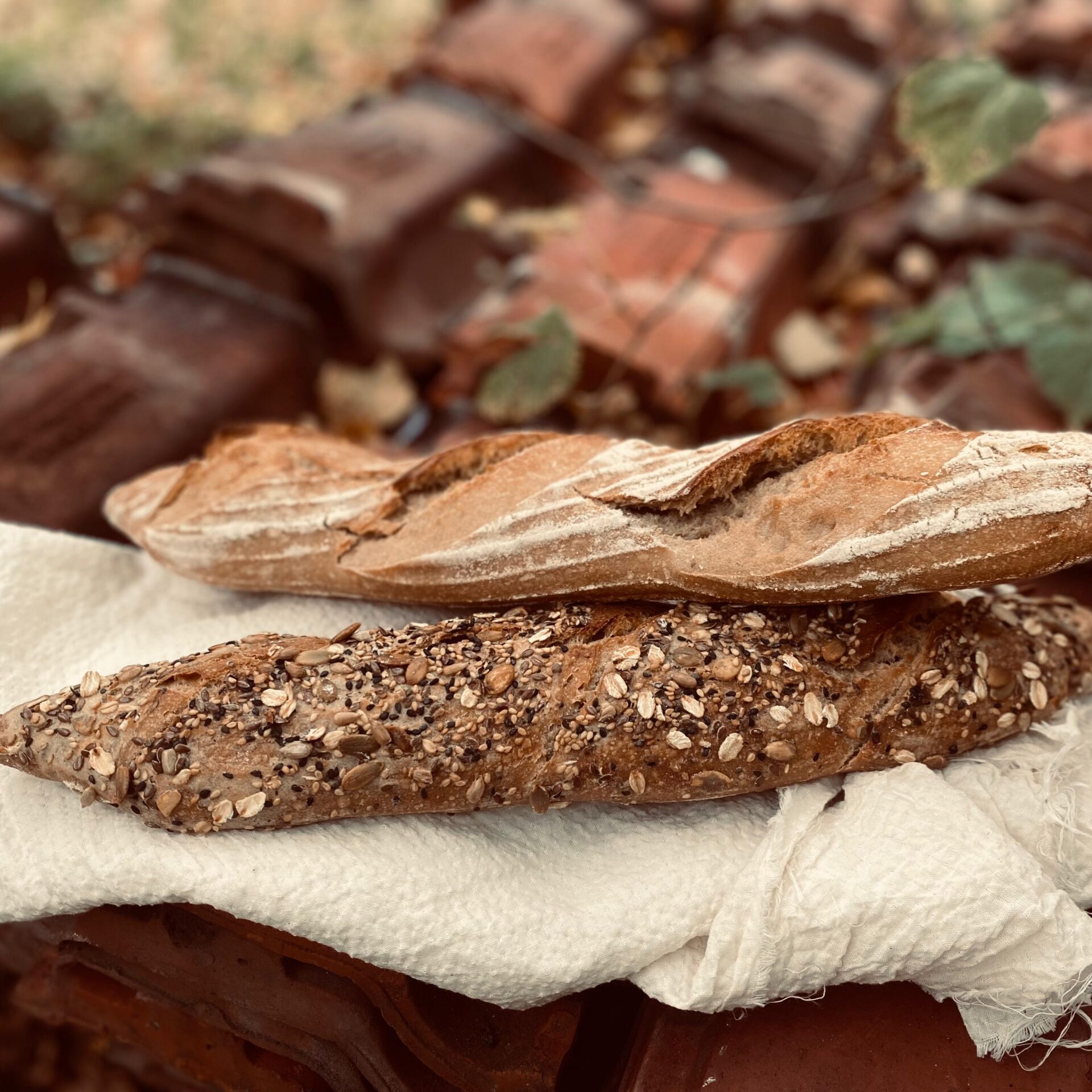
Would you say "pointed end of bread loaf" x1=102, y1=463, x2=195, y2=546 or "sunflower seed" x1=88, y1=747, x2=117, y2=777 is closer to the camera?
"sunflower seed" x1=88, y1=747, x2=117, y2=777

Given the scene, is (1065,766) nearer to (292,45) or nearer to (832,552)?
(832,552)

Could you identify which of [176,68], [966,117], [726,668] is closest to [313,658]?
[726,668]

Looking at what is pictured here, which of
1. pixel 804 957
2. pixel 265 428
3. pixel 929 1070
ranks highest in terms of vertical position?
pixel 265 428

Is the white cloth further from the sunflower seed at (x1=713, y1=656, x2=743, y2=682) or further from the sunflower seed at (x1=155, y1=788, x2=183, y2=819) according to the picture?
the sunflower seed at (x1=713, y1=656, x2=743, y2=682)

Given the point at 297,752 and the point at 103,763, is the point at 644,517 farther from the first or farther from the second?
the point at 103,763

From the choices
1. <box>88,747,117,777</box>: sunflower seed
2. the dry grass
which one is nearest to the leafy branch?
<box>88,747,117,777</box>: sunflower seed

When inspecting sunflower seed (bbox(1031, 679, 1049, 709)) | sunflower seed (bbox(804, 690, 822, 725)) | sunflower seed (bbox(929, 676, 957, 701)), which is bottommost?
sunflower seed (bbox(1031, 679, 1049, 709))

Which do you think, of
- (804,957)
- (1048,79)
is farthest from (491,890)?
(1048,79)
